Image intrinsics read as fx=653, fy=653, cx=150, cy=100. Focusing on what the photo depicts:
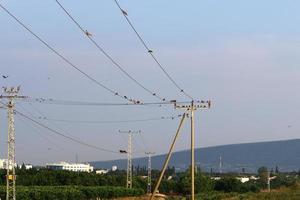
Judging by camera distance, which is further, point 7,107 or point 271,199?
point 271,199

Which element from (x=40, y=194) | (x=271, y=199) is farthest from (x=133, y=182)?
(x=271, y=199)

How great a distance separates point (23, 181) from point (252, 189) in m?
45.1

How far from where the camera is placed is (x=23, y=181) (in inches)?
4530

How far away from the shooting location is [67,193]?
312 feet

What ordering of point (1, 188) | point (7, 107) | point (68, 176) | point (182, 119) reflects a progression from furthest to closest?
1. point (68, 176)
2. point (1, 188)
3. point (7, 107)
4. point (182, 119)

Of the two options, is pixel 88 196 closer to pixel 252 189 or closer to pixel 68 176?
pixel 68 176

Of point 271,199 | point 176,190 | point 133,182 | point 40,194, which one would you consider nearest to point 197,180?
point 176,190

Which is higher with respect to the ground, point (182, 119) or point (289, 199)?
point (182, 119)

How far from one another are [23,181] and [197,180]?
3476 centimetres

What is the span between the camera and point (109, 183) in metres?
126

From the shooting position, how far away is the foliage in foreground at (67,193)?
8619cm

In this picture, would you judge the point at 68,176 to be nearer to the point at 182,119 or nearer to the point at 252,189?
the point at 252,189

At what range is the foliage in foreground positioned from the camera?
86188 millimetres

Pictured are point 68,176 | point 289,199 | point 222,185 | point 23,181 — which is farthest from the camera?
point 222,185
